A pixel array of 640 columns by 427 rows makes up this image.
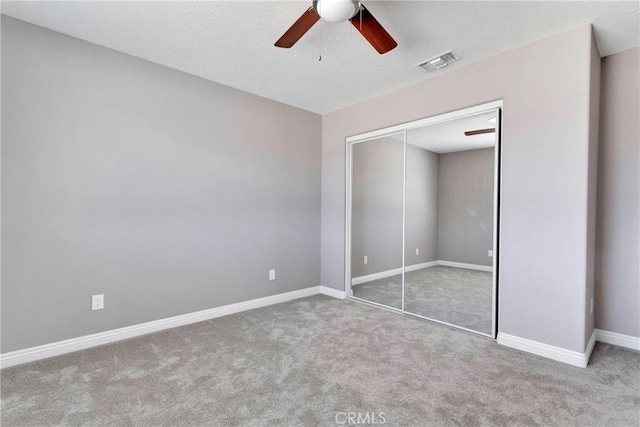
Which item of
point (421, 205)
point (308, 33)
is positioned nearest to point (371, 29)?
point (308, 33)

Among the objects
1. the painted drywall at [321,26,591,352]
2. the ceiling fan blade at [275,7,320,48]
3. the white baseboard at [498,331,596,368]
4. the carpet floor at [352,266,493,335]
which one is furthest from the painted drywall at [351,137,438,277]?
the ceiling fan blade at [275,7,320,48]

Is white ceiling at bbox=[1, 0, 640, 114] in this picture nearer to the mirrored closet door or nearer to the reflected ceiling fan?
the reflected ceiling fan

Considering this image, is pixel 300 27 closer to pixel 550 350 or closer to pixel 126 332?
pixel 126 332

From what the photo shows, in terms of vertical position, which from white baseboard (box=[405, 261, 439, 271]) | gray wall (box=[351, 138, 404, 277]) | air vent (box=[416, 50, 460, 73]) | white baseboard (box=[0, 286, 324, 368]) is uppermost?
air vent (box=[416, 50, 460, 73])

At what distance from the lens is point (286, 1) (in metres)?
2.00

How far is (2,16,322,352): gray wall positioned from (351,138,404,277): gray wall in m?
0.97

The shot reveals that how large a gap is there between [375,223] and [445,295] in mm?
1282

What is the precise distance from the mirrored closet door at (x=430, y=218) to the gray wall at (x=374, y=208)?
0.04 ft

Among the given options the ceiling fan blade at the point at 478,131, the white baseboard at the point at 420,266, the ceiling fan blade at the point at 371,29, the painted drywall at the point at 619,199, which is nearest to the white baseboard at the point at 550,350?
the painted drywall at the point at 619,199

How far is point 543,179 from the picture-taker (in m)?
2.41

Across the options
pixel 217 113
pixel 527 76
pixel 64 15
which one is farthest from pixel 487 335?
pixel 64 15

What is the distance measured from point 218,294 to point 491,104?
3302 mm

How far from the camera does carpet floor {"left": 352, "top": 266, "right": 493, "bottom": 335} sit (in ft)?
9.51

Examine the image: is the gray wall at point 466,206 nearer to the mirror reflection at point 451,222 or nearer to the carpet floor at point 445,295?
the mirror reflection at point 451,222
